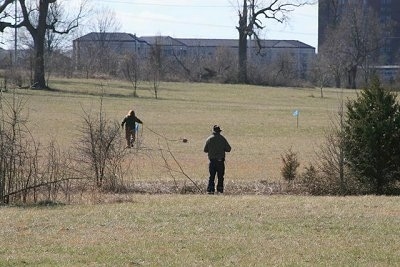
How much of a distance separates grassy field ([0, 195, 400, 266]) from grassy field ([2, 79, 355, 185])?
9217 mm

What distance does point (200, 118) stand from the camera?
163 ft

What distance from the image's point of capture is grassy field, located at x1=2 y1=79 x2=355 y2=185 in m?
27.5

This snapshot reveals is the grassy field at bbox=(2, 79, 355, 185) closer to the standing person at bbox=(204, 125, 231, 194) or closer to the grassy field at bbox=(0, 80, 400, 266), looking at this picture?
the standing person at bbox=(204, 125, 231, 194)

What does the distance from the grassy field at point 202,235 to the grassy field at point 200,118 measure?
9.22 m

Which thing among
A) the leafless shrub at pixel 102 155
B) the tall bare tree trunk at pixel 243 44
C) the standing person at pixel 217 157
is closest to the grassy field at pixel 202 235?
the leafless shrub at pixel 102 155

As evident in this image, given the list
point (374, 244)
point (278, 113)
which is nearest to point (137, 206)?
point (374, 244)

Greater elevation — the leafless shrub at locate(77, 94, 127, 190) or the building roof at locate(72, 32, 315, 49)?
the building roof at locate(72, 32, 315, 49)

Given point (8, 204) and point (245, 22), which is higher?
point (245, 22)

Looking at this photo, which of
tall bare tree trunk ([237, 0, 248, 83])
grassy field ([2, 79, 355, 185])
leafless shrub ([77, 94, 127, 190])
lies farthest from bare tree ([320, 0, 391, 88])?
leafless shrub ([77, 94, 127, 190])

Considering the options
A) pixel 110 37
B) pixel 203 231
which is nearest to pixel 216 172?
pixel 203 231

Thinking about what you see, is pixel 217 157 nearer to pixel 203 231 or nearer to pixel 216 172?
pixel 216 172

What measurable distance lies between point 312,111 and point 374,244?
165 ft

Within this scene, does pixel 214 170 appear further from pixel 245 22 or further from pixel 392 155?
pixel 245 22

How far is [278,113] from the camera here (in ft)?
185
